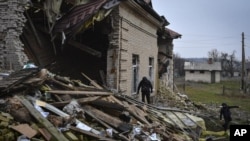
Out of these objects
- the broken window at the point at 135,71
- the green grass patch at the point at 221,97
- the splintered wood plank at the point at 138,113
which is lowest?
the green grass patch at the point at 221,97

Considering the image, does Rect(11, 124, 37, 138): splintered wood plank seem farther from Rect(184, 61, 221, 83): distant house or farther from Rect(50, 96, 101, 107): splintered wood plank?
Rect(184, 61, 221, 83): distant house

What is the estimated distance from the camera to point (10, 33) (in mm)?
9078

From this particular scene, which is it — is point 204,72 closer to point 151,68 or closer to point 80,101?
point 151,68

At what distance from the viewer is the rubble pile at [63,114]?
19.1ft

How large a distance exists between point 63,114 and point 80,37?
19.9 feet

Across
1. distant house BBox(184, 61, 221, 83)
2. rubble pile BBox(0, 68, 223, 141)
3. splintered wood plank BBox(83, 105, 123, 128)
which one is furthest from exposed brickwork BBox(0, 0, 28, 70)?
distant house BBox(184, 61, 221, 83)

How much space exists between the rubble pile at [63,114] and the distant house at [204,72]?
54.2 m

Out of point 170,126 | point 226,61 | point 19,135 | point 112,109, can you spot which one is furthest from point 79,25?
point 226,61

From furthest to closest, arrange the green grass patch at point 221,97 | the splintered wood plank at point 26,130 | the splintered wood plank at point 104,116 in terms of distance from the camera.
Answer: the green grass patch at point 221,97
the splintered wood plank at point 104,116
the splintered wood plank at point 26,130

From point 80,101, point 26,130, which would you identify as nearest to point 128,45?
point 80,101

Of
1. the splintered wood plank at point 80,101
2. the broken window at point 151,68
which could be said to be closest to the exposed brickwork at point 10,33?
the splintered wood plank at point 80,101

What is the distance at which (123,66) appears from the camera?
12477 mm

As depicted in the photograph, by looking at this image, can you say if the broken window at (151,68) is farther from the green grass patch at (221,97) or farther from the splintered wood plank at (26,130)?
the splintered wood plank at (26,130)

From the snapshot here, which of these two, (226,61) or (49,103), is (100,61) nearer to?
(49,103)
